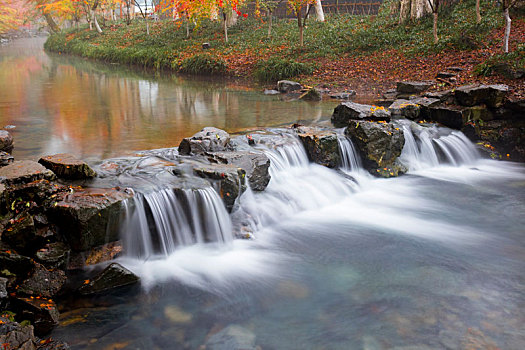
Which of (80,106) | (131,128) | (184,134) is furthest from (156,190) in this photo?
(80,106)

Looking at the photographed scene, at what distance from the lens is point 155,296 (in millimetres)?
5113

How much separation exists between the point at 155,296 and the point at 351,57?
57.4 ft

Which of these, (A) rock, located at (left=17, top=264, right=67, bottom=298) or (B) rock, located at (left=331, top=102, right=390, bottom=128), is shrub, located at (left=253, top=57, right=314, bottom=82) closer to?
(B) rock, located at (left=331, top=102, right=390, bottom=128)

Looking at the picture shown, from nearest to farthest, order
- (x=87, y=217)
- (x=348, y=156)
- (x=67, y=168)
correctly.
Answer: (x=87, y=217)
(x=67, y=168)
(x=348, y=156)

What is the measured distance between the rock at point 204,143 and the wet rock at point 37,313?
4028 millimetres

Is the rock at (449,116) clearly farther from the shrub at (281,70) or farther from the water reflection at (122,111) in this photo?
the shrub at (281,70)

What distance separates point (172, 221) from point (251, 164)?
6.38 feet

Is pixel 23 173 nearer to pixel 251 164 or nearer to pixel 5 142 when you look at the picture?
pixel 5 142

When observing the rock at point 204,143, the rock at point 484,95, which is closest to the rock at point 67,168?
the rock at point 204,143

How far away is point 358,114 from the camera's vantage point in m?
10.2

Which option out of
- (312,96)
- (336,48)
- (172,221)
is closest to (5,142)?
(172,221)

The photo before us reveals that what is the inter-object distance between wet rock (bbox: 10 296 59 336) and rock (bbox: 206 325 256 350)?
1640 mm

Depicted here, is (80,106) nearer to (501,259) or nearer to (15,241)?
(15,241)

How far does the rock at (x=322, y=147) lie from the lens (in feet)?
30.1
